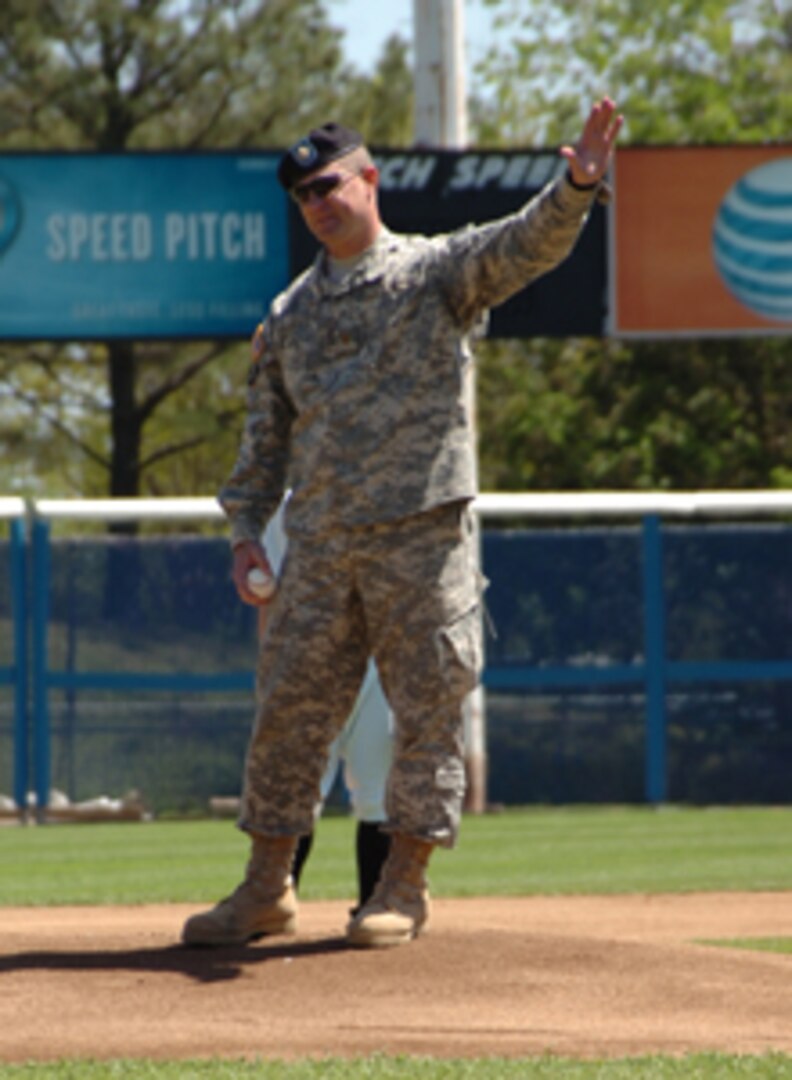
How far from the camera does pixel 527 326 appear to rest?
16.6 meters

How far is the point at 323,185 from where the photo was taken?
18.9ft

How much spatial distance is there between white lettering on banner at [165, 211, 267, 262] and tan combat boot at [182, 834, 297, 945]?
12008 millimetres

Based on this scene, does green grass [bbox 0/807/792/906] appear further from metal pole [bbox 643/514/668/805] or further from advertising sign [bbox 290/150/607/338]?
advertising sign [bbox 290/150/607/338]

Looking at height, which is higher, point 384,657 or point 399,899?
point 384,657

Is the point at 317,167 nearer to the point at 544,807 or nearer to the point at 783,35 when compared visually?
the point at 544,807

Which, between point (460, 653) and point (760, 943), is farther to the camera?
point (760, 943)

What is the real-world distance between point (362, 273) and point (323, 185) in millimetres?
249

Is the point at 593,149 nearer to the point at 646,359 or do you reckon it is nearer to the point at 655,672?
the point at 655,672

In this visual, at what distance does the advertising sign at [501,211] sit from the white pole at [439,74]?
643 millimetres

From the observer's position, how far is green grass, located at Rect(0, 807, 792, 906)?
991 centimetres

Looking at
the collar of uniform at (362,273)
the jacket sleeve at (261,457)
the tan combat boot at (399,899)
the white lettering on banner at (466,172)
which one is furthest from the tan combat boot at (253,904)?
the white lettering on banner at (466,172)

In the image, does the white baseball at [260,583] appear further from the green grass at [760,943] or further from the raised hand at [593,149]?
the green grass at [760,943]

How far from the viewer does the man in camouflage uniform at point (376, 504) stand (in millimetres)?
5691

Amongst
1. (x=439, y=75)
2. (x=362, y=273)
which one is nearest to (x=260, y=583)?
(x=362, y=273)
